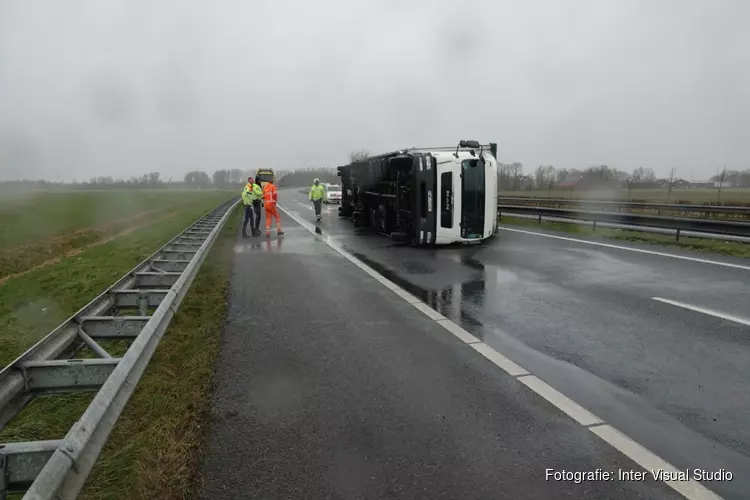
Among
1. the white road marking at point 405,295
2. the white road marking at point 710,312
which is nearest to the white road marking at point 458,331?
the white road marking at point 405,295

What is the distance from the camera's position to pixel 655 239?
14.2m

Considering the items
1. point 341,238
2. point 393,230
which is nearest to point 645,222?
point 393,230

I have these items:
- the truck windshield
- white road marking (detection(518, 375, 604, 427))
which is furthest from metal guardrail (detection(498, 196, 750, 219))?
white road marking (detection(518, 375, 604, 427))

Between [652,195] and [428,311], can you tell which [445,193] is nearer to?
[428,311]

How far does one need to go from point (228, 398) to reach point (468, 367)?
7.11ft

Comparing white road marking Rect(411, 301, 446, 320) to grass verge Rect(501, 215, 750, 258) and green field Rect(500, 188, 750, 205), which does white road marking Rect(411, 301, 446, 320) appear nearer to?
grass verge Rect(501, 215, 750, 258)


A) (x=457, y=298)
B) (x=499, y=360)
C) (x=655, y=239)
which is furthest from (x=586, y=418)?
(x=655, y=239)

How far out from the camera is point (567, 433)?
350 cm

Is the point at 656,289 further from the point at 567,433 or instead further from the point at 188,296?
the point at 188,296

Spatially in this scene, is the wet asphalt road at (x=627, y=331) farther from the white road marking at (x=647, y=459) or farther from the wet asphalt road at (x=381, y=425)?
the wet asphalt road at (x=381, y=425)

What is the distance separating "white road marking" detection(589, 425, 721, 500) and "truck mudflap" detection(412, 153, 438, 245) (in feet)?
31.2

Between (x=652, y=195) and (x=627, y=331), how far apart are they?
4506cm

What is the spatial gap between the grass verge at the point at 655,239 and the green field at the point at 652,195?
12.3m

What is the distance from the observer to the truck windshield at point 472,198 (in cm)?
1285
